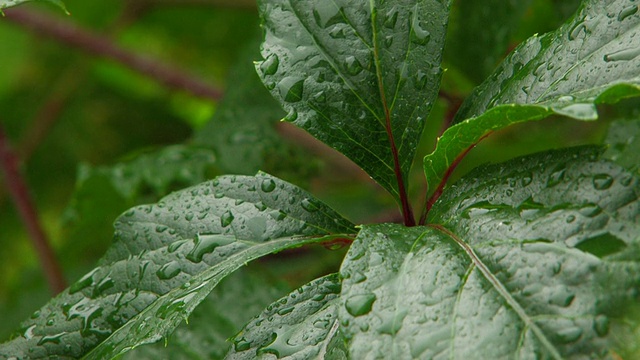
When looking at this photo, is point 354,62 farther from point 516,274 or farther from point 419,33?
point 516,274

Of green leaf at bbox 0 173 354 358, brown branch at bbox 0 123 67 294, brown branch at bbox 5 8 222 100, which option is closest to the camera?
green leaf at bbox 0 173 354 358

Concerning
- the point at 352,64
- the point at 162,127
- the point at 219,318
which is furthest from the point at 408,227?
the point at 162,127

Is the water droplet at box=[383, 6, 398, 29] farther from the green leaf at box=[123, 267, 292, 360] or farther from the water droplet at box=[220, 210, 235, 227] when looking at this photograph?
the green leaf at box=[123, 267, 292, 360]

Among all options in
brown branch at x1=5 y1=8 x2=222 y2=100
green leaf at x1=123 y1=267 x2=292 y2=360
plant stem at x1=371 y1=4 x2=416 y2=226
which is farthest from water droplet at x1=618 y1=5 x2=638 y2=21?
brown branch at x1=5 y1=8 x2=222 y2=100

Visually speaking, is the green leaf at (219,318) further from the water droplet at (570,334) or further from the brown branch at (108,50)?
the brown branch at (108,50)

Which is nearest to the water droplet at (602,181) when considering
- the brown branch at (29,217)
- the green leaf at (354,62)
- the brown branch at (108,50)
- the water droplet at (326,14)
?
the green leaf at (354,62)

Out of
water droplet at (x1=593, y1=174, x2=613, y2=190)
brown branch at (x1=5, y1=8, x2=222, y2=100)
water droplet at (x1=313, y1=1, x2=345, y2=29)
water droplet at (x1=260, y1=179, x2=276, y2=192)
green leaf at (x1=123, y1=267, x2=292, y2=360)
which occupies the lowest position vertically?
green leaf at (x1=123, y1=267, x2=292, y2=360)

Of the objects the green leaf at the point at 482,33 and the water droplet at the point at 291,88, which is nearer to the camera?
the water droplet at the point at 291,88

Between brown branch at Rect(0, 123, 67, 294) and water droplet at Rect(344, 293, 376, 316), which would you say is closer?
water droplet at Rect(344, 293, 376, 316)
